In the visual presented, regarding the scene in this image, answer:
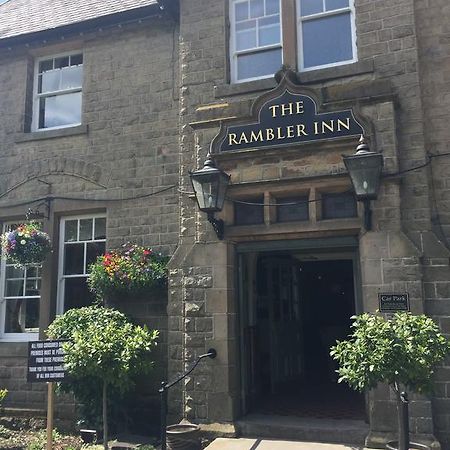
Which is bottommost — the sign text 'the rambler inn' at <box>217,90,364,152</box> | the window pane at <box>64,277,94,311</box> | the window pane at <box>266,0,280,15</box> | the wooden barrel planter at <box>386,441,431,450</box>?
the wooden barrel planter at <box>386,441,431,450</box>

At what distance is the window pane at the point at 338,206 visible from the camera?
288 inches

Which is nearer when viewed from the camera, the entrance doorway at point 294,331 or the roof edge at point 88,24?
the entrance doorway at point 294,331

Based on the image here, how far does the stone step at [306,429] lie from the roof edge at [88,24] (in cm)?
667

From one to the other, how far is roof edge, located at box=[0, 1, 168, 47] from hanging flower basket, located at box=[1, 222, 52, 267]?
3.56 meters

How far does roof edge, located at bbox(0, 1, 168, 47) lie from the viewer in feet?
30.5

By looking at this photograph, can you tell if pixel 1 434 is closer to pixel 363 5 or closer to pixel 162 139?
pixel 162 139

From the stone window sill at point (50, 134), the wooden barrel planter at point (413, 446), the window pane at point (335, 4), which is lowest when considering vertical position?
the wooden barrel planter at point (413, 446)

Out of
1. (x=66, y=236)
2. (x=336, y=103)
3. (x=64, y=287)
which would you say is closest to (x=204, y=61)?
(x=336, y=103)

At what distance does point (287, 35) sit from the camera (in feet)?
26.5

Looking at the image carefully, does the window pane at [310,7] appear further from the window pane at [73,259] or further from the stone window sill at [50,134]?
the window pane at [73,259]

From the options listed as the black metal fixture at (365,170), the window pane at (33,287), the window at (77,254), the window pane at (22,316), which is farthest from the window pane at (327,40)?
the window pane at (22,316)

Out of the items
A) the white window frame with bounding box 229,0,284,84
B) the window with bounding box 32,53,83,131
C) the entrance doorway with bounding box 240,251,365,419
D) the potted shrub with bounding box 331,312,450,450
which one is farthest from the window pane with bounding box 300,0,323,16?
the potted shrub with bounding box 331,312,450,450

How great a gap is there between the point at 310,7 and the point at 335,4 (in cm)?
37

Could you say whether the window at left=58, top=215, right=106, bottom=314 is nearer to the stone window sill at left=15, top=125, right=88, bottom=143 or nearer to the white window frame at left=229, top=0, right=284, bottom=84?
the stone window sill at left=15, top=125, right=88, bottom=143
